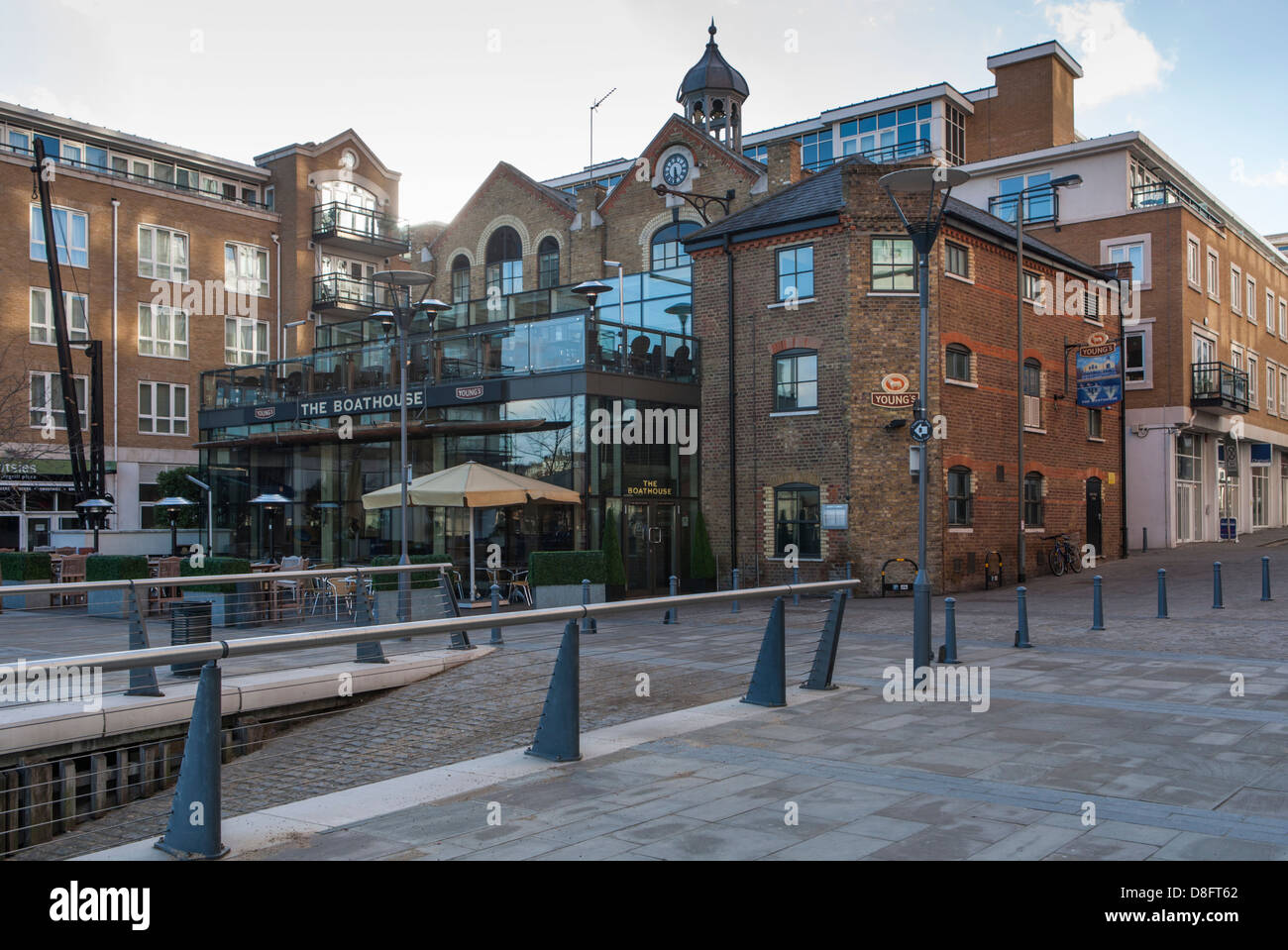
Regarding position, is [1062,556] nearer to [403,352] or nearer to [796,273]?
[796,273]

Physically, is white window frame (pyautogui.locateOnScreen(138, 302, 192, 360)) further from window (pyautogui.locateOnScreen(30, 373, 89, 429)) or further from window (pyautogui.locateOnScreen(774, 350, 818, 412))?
window (pyautogui.locateOnScreen(774, 350, 818, 412))

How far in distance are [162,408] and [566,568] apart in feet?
89.1

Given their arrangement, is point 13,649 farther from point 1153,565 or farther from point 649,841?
point 1153,565

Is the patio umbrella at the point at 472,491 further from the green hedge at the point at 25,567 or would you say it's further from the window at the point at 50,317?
the window at the point at 50,317

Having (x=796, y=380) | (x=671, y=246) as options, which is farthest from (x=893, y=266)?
(x=671, y=246)

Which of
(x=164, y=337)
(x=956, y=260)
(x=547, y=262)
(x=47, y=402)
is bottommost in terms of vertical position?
(x=47, y=402)

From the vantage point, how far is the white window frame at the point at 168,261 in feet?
131

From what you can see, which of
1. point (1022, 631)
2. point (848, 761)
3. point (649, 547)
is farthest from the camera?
point (649, 547)

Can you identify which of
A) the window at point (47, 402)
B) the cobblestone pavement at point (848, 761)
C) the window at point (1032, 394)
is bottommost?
the cobblestone pavement at point (848, 761)

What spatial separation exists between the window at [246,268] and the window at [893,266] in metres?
28.7

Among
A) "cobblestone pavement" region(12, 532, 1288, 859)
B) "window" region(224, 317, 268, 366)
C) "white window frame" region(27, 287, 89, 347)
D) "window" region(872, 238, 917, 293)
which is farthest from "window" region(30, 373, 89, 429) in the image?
"cobblestone pavement" region(12, 532, 1288, 859)

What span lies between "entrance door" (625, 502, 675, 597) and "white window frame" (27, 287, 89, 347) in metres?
23.2

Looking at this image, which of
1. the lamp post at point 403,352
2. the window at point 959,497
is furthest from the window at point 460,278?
the window at point 959,497

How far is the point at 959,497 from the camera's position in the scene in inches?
966
